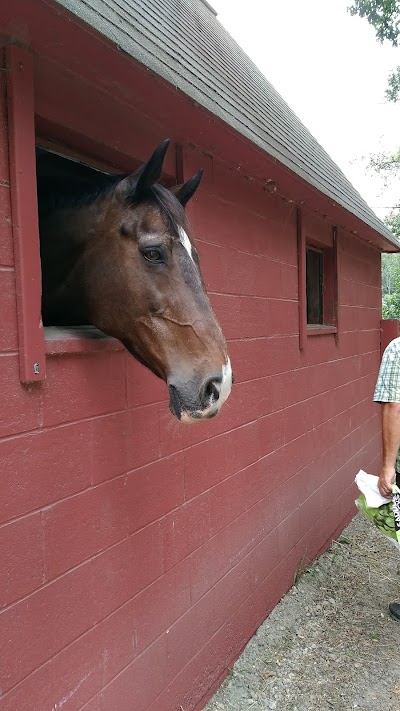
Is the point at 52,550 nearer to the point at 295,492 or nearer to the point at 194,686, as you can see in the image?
the point at 194,686

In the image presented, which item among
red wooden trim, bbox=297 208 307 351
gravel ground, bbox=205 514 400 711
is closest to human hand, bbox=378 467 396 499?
gravel ground, bbox=205 514 400 711

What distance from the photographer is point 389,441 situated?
12.5ft

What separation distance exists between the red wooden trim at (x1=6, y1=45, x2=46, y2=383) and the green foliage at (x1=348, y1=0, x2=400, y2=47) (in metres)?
15.1

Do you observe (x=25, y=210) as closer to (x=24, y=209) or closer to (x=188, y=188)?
(x=24, y=209)

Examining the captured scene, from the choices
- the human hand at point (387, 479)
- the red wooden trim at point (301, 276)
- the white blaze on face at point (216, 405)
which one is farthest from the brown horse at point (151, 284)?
the red wooden trim at point (301, 276)

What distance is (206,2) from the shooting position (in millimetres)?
7281

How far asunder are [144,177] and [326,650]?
142 inches

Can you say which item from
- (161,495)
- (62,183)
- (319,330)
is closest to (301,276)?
(319,330)

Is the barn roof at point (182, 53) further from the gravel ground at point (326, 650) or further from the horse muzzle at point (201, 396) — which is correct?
the gravel ground at point (326, 650)

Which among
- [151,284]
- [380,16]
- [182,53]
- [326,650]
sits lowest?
[326,650]

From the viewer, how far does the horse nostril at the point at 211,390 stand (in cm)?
197

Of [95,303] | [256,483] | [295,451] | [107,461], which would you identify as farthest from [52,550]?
[295,451]

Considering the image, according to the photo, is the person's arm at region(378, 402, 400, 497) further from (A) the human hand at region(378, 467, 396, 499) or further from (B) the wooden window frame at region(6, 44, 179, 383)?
(B) the wooden window frame at region(6, 44, 179, 383)

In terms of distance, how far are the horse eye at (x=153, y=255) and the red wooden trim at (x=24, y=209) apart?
40 cm
